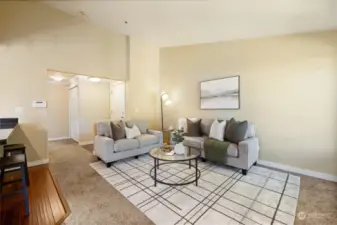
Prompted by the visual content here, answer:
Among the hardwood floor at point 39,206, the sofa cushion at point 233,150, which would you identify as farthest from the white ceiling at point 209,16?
the hardwood floor at point 39,206

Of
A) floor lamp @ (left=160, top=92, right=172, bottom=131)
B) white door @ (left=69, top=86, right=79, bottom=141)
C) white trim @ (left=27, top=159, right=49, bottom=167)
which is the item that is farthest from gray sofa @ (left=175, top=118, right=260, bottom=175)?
white door @ (left=69, top=86, right=79, bottom=141)

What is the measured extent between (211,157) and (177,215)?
5.48 feet

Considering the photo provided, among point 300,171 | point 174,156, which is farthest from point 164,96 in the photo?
point 300,171

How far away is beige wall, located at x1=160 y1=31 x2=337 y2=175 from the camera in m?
2.79

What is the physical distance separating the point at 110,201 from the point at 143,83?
3.79 metres

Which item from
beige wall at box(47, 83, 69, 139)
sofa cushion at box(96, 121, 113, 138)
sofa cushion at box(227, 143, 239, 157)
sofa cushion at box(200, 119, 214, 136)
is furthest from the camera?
beige wall at box(47, 83, 69, 139)

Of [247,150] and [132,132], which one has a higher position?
[132,132]

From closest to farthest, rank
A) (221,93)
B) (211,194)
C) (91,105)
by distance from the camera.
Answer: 1. (211,194)
2. (221,93)
3. (91,105)

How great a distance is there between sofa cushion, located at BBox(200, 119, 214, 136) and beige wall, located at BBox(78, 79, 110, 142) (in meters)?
3.56

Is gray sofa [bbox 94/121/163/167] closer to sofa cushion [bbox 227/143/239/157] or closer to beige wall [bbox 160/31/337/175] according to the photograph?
beige wall [bbox 160/31/337/175]

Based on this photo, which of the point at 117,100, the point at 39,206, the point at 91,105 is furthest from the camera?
the point at 91,105

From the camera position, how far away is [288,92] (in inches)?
124

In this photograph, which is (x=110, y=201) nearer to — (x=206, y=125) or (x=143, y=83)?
(x=206, y=125)

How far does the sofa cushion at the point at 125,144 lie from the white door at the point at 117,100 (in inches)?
67.9
